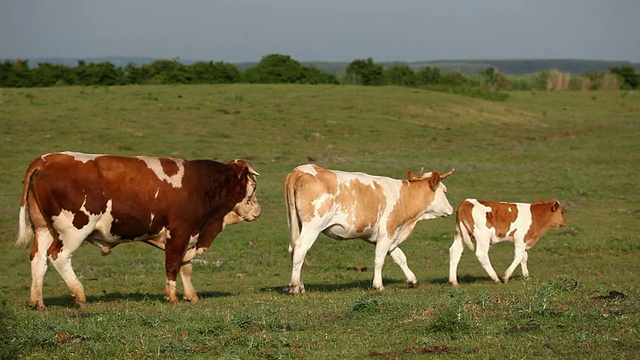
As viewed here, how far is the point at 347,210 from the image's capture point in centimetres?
1452

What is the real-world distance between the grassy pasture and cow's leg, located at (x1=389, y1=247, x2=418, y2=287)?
0.61 m

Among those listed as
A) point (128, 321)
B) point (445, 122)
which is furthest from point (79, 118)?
point (128, 321)

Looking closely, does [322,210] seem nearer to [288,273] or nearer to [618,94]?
[288,273]

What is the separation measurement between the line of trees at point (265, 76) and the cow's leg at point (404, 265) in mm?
43461

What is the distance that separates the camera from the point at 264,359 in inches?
343

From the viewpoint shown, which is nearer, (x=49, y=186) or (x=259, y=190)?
(x=49, y=186)

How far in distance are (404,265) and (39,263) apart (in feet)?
19.2

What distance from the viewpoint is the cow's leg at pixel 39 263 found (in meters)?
12.2

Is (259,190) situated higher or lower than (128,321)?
lower

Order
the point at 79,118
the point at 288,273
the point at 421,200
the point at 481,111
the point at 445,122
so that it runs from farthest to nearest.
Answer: the point at 481,111
the point at 445,122
the point at 79,118
the point at 288,273
the point at 421,200

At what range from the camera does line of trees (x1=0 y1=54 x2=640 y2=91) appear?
5709 centimetres

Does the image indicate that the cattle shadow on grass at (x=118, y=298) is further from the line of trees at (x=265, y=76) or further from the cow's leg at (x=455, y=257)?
the line of trees at (x=265, y=76)

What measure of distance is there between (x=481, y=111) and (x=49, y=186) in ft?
130

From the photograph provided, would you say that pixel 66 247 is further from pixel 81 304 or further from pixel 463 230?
pixel 463 230
